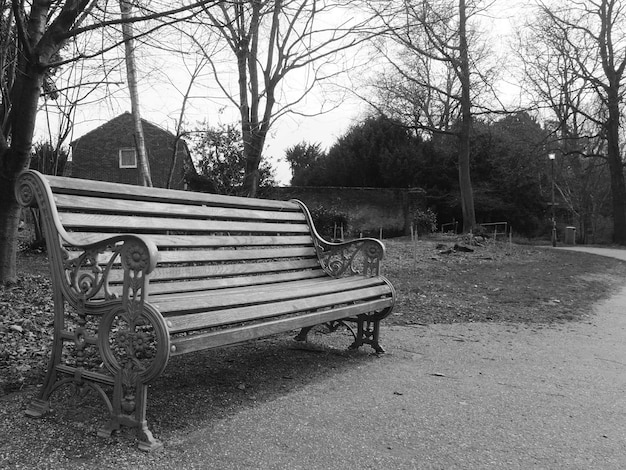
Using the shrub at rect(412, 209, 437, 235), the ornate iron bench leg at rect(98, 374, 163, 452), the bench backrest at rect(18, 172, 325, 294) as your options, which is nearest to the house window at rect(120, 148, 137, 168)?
the shrub at rect(412, 209, 437, 235)

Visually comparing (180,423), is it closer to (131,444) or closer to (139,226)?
(131,444)

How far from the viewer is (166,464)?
2416 millimetres

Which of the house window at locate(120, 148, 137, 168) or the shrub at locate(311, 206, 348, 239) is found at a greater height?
the house window at locate(120, 148, 137, 168)

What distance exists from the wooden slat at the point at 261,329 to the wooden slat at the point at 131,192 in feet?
3.39

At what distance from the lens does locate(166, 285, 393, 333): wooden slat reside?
267 cm

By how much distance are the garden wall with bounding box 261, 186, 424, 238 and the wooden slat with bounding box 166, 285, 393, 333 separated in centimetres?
2147

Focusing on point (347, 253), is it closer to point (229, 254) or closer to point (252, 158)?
point (229, 254)

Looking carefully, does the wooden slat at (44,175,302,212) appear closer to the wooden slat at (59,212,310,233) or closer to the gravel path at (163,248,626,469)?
the wooden slat at (59,212,310,233)

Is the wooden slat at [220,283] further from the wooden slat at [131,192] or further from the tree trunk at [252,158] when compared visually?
the tree trunk at [252,158]

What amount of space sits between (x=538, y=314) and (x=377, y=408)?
175 inches

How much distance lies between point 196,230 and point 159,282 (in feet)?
1.56

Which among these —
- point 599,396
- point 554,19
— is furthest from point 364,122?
point 599,396

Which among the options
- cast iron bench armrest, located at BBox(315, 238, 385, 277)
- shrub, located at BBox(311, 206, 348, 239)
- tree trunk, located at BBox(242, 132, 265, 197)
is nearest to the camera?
cast iron bench armrest, located at BBox(315, 238, 385, 277)

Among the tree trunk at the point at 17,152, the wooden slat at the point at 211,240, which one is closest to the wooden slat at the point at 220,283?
the wooden slat at the point at 211,240
